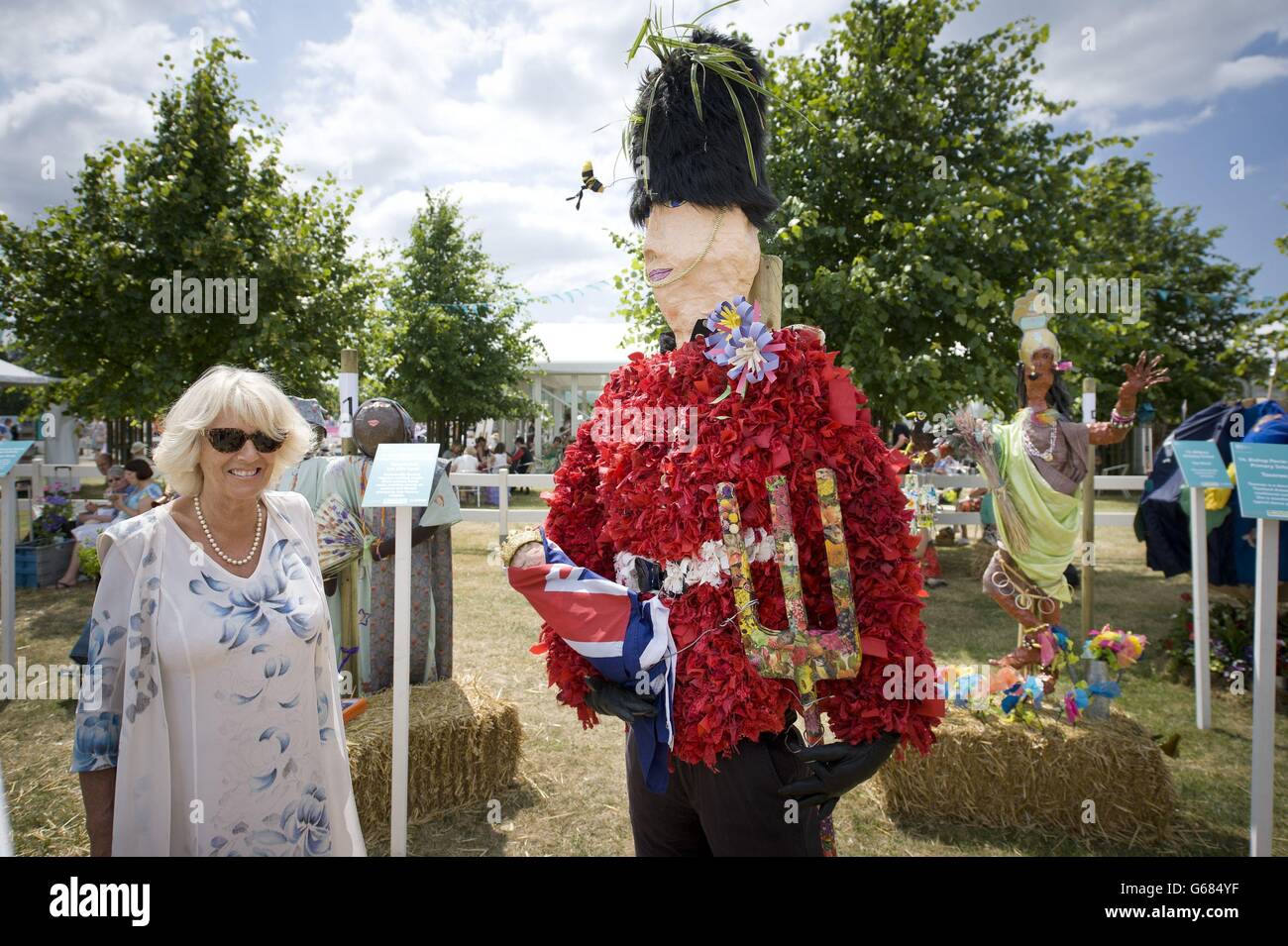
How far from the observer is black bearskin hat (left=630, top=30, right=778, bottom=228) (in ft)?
6.43

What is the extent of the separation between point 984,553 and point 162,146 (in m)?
12.0

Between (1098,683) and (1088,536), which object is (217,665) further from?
(1088,536)

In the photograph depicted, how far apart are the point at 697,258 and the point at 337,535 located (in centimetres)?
291

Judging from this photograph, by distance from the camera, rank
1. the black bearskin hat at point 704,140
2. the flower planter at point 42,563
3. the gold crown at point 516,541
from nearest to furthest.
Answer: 1. the gold crown at point 516,541
2. the black bearskin hat at point 704,140
3. the flower planter at point 42,563

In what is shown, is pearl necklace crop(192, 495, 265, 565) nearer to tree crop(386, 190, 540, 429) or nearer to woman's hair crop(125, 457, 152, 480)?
woman's hair crop(125, 457, 152, 480)

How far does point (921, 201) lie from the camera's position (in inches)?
311

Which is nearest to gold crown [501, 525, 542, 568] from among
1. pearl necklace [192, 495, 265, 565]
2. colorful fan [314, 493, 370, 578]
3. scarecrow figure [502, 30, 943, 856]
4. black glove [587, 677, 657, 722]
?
scarecrow figure [502, 30, 943, 856]

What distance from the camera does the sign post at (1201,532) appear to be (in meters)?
4.54

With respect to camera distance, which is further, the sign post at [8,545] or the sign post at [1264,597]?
the sign post at [8,545]

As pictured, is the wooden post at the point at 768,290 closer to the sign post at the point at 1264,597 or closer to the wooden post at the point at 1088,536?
the sign post at the point at 1264,597

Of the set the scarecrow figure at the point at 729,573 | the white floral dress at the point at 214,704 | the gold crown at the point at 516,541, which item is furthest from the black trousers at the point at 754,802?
the white floral dress at the point at 214,704

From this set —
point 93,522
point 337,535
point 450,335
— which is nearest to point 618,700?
point 337,535
